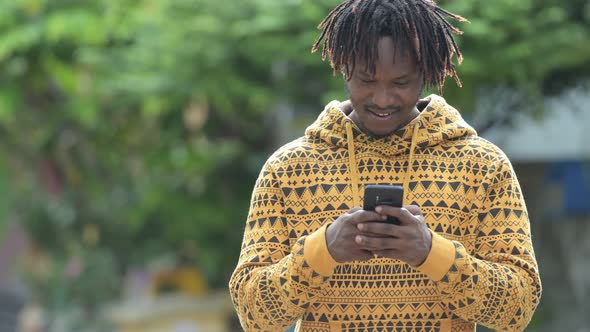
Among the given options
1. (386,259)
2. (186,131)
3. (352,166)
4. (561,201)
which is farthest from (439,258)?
(561,201)

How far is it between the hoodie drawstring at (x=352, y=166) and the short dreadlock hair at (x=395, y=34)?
162 mm

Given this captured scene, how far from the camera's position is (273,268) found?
9.16 feet

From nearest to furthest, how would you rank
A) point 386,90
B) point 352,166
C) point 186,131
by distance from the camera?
point 386,90 < point 352,166 < point 186,131

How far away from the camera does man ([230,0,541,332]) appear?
2.71 meters

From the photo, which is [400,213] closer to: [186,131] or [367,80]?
[367,80]

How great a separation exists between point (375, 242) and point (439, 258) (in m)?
0.16

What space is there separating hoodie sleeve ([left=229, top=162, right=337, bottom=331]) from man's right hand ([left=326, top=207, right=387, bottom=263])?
3cm

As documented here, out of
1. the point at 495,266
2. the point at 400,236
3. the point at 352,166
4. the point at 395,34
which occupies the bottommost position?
the point at 495,266

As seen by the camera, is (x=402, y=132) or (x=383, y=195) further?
(x=402, y=132)

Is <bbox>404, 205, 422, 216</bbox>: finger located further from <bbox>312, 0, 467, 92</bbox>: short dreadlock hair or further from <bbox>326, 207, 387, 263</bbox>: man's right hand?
<bbox>312, 0, 467, 92</bbox>: short dreadlock hair

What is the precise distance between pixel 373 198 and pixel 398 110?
0.37 metres

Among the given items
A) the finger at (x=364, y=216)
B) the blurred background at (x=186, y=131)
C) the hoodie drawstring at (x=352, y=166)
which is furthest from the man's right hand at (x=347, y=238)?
the blurred background at (x=186, y=131)

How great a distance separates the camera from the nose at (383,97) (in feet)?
9.09

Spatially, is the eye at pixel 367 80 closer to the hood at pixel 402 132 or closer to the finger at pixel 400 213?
the hood at pixel 402 132
